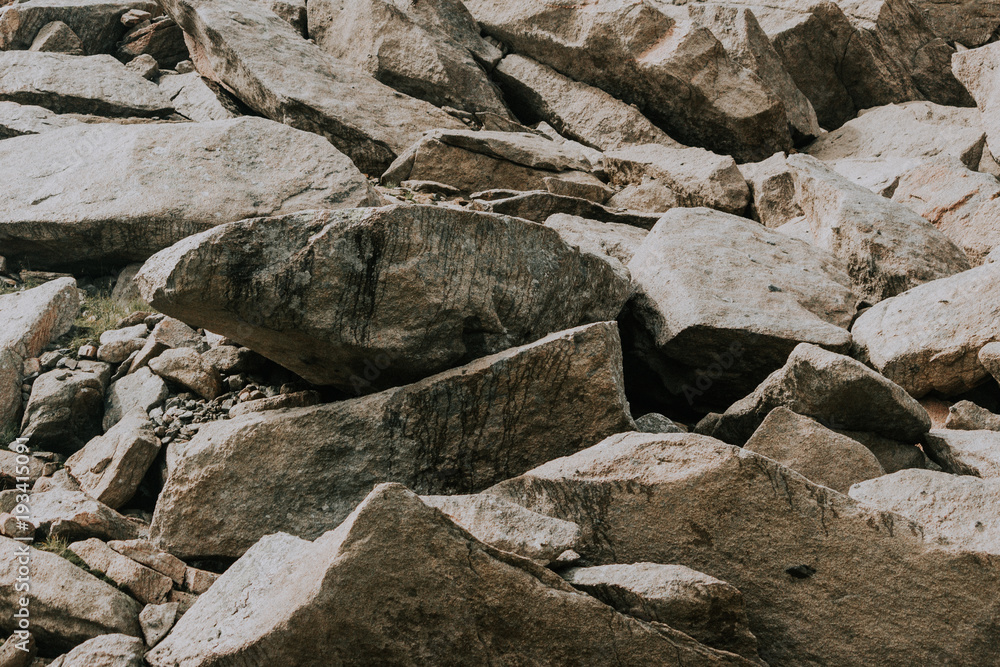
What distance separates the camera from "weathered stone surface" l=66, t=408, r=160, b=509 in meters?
9.27

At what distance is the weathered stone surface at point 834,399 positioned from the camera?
901 cm

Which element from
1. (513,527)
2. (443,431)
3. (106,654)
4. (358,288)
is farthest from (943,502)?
(106,654)

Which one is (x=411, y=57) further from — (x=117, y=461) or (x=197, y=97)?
(x=117, y=461)

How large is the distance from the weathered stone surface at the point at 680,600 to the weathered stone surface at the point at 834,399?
11.5 feet

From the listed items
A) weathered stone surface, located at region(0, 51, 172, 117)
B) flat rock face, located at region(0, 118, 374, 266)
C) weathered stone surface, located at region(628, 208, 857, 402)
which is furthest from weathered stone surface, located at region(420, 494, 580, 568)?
weathered stone surface, located at region(0, 51, 172, 117)

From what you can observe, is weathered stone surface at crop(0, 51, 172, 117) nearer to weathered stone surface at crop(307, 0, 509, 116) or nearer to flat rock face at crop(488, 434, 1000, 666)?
weathered stone surface at crop(307, 0, 509, 116)

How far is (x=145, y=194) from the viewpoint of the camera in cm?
1335

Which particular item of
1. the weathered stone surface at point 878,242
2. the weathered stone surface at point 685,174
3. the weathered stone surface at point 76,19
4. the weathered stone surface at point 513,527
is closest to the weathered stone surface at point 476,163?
the weathered stone surface at point 685,174

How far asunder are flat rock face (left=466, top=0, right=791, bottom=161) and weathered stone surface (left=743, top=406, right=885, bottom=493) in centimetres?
1277

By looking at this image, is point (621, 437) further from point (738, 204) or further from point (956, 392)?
point (738, 204)

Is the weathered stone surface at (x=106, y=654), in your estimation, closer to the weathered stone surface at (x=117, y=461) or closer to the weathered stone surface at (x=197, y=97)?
the weathered stone surface at (x=117, y=461)

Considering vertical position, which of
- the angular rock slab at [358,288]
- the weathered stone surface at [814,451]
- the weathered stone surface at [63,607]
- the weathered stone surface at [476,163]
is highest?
the angular rock slab at [358,288]

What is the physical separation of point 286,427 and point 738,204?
11306 millimetres

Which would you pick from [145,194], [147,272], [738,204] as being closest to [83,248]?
[145,194]
